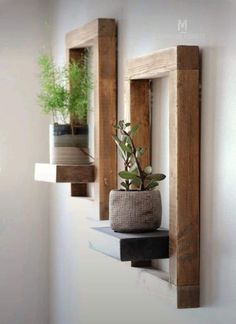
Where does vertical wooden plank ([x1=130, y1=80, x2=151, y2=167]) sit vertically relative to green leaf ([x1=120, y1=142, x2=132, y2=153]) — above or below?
above

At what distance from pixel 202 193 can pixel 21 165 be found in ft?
5.16

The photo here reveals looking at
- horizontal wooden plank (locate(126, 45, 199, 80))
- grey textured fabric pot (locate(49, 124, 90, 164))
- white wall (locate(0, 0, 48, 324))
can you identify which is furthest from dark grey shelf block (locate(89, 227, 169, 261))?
white wall (locate(0, 0, 48, 324))

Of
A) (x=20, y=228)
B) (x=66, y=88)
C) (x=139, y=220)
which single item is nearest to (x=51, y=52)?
(x=66, y=88)

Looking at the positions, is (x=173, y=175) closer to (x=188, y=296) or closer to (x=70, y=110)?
(x=188, y=296)

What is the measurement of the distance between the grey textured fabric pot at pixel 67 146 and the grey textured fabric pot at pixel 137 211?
2.08 feet

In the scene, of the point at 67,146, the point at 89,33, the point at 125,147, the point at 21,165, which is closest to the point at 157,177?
the point at 125,147

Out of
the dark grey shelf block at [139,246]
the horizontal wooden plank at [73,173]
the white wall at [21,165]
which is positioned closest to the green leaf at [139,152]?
the dark grey shelf block at [139,246]

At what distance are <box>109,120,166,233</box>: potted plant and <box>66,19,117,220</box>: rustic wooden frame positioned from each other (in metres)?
0.44

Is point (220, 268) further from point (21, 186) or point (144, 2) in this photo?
point (21, 186)

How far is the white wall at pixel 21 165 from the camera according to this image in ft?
10.8

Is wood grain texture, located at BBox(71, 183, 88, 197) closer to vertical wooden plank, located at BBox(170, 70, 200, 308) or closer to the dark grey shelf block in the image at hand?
the dark grey shelf block

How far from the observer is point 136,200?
2.04 metres

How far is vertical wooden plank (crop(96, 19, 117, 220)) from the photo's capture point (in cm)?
253

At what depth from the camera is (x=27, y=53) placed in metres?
3.32
